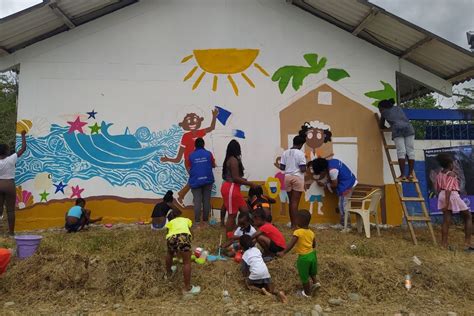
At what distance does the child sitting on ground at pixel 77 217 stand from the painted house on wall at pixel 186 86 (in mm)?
450

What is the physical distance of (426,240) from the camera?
7301 mm

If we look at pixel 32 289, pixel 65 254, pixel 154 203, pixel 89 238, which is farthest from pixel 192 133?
pixel 32 289

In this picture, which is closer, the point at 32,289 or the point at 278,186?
the point at 32,289

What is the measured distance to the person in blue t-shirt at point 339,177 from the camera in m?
7.86

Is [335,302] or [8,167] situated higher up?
[8,167]

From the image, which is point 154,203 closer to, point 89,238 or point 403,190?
point 89,238

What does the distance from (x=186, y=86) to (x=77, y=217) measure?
3379 mm

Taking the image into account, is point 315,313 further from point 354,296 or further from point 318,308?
point 354,296

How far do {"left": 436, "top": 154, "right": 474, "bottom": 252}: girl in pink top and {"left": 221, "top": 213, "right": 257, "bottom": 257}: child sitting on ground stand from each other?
3.52 m

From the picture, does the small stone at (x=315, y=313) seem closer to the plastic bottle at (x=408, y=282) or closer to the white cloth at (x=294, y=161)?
the plastic bottle at (x=408, y=282)

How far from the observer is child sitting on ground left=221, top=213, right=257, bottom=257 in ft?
18.9

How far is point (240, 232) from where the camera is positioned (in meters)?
6.04

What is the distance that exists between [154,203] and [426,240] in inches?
207

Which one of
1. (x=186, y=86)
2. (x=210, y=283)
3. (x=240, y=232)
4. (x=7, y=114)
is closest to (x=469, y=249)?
(x=240, y=232)
